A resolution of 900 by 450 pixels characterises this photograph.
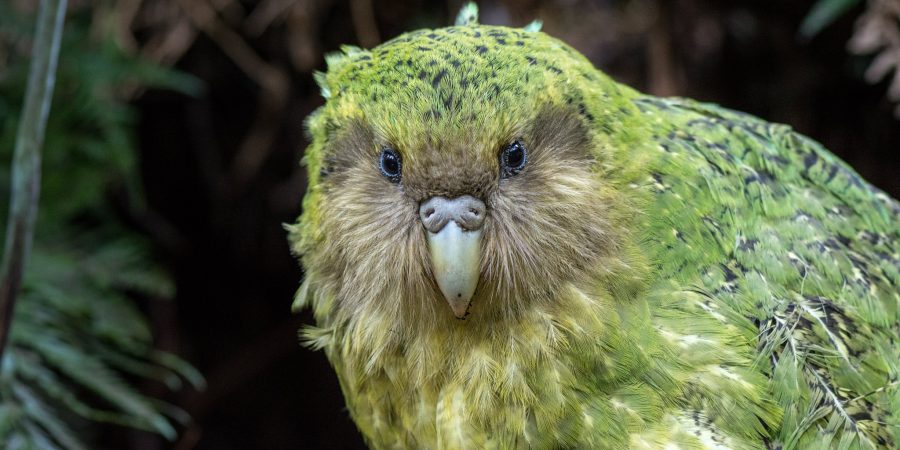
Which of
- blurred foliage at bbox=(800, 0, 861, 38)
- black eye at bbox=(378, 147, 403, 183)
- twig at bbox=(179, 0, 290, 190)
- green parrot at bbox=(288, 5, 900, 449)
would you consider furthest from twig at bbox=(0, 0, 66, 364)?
blurred foliage at bbox=(800, 0, 861, 38)

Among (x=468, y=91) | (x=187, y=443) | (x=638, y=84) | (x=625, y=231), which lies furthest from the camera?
(x=187, y=443)

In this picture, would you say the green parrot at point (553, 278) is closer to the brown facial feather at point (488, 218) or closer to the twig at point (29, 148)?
the brown facial feather at point (488, 218)

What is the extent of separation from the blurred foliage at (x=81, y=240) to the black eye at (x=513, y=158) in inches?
49.3

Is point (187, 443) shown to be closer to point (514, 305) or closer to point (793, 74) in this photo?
point (514, 305)

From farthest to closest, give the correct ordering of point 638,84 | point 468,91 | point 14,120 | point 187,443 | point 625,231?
point 187,443 < point 638,84 < point 14,120 < point 625,231 < point 468,91

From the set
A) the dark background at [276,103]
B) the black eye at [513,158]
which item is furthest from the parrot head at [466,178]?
the dark background at [276,103]

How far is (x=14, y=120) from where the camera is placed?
99.5 inches

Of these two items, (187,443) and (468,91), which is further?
(187,443)

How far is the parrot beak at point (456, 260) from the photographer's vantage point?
1.38 m

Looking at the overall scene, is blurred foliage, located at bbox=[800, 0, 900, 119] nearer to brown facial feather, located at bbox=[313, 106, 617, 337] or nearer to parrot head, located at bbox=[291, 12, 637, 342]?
parrot head, located at bbox=[291, 12, 637, 342]

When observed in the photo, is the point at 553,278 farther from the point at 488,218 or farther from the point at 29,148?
the point at 29,148

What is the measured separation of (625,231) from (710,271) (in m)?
0.17

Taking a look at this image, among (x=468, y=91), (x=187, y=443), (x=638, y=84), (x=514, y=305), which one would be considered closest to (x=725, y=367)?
(x=514, y=305)

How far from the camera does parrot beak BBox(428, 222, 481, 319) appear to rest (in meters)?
Answer: 1.38
